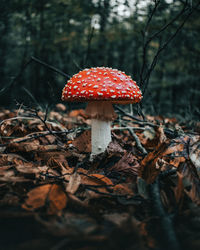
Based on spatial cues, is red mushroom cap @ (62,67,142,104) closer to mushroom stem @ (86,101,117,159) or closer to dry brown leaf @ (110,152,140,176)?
mushroom stem @ (86,101,117,159)

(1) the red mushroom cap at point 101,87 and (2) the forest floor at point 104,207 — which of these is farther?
(1) the red mushroom cap at point 101,87

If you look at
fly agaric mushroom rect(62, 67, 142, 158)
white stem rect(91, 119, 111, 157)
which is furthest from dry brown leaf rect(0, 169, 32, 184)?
white stem rect(91, 119, 111, 157)

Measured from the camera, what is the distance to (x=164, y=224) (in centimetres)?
101

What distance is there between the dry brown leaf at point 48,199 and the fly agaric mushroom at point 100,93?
977mm

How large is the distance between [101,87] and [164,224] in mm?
1304

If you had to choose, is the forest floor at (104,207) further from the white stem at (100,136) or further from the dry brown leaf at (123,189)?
the white stem at (100,136)

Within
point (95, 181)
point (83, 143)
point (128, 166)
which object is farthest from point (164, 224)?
point (83, 143)

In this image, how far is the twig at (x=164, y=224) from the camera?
90 cm

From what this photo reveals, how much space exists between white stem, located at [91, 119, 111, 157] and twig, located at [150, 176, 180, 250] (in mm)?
1082

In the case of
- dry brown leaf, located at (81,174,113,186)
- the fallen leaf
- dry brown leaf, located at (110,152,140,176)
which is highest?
dry brown leaf, located at (81,174,113,186)

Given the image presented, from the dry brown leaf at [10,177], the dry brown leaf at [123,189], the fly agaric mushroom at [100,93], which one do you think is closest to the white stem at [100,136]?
the fly agaric mushroom at [100,93]

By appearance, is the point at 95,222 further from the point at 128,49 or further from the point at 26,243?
the point at 128,49

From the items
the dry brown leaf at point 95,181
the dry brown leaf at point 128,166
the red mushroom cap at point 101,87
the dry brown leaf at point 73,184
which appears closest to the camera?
the dry brown leaf at point 73,184

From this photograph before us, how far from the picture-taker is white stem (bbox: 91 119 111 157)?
2326 millimetres
